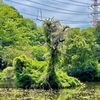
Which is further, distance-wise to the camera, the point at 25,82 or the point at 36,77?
the point at 25,82

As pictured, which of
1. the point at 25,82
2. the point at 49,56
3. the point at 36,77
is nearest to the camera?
the point at 36,77

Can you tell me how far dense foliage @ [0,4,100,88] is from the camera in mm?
31703

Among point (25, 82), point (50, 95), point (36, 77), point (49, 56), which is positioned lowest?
point (50, 95)

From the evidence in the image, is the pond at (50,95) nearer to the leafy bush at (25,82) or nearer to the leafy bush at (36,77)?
the leafy bush at (36,77)

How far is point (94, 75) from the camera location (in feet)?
149

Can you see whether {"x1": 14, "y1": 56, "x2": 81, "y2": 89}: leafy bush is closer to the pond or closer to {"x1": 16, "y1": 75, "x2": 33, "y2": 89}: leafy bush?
{"x1": 16, "y1": 75, "x2": 33, "y2": 89}: leafy bush

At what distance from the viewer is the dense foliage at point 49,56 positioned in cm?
3170

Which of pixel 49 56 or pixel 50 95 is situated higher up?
pixel 49 56

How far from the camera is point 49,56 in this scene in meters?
32.6

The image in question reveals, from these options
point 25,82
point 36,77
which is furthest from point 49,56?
point 25,82

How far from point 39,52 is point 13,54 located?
7.80 m

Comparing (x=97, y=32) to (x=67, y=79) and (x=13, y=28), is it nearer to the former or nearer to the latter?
(x=13, y=28)

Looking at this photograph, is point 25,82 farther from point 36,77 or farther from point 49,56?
point 49,56

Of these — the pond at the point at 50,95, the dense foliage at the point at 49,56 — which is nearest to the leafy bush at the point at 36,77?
the dense foliage at the point at 49,56
